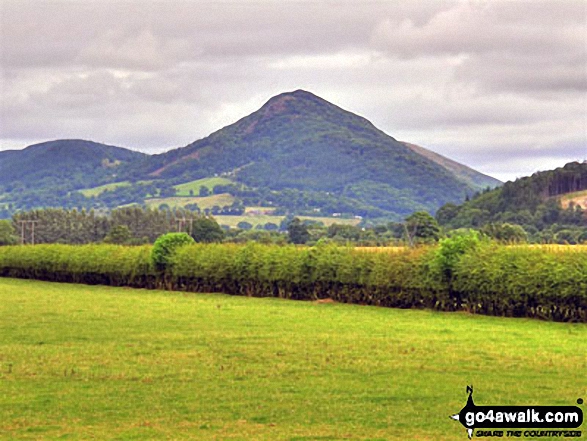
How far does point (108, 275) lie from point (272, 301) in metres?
23.5

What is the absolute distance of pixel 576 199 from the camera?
167 metres

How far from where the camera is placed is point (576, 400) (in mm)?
20531

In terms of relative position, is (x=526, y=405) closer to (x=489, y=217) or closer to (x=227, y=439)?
(x=227, y=439)

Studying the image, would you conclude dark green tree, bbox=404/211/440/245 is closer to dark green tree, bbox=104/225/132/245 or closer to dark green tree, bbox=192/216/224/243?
dark green tree, bbox=192/216/224/243

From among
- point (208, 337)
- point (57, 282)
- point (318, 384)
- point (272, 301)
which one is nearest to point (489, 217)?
point (57, 282)

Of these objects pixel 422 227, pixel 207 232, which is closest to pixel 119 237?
pixel 207 232

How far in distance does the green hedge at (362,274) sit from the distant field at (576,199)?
103596 mm

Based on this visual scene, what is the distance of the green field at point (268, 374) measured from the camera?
60.6 feet

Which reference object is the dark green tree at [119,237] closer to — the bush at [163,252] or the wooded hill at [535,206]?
the wooded hill at [535,206]

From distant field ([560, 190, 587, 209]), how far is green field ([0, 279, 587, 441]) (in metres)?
127
